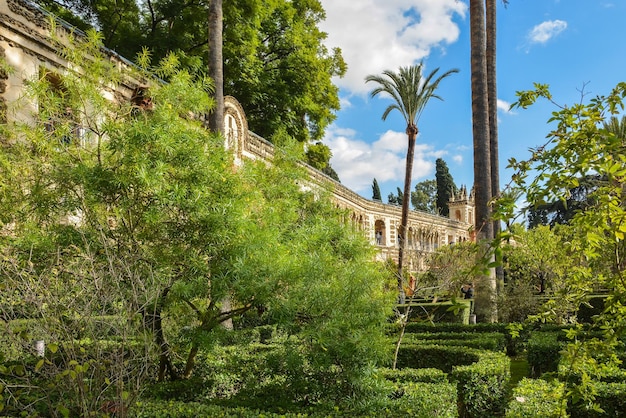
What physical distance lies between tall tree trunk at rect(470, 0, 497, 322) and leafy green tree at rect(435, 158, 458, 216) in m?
43.1

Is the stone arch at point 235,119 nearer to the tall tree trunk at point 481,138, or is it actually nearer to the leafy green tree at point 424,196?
the tall tree trunk at point 481,138

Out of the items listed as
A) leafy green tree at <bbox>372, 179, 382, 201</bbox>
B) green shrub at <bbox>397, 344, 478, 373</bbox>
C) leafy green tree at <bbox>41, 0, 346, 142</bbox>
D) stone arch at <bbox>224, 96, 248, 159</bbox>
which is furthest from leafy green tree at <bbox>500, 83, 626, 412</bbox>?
leafy green tree at <bbox>372, 179, 382, 201</bbox>

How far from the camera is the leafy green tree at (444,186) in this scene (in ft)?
188

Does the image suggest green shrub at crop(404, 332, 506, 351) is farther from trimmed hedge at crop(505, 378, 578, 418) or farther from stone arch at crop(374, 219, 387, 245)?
stone arch at crop(374, 219, 387, 245)

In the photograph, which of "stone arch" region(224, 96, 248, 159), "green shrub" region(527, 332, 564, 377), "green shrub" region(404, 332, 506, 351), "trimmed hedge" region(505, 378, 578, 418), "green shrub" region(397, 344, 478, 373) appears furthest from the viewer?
"stone arch" region(224, 96, 248, 159)

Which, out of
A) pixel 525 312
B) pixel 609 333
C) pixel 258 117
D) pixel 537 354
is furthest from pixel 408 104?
pixel 609 333

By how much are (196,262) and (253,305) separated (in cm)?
90

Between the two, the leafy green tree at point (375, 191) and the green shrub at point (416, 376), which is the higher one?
the leafy green tree at point (375, 191)

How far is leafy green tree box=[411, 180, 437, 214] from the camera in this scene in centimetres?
7311

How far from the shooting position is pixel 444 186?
59000mm

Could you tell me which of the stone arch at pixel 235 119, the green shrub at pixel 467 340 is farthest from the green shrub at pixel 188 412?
the stone arch at pixel 235 119

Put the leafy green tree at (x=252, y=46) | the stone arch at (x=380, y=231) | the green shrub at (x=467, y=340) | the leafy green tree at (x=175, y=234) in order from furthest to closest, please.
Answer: the stone arch at (x=380, y=231) < the leafy green tree at (x=252, y=46) < the green shrub at (x=467, y=340) < the leafy green tree at (x=175, y=234)

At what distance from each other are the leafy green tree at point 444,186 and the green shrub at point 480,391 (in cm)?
5050

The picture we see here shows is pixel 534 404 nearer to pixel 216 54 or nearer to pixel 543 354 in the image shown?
pixel 543 354
